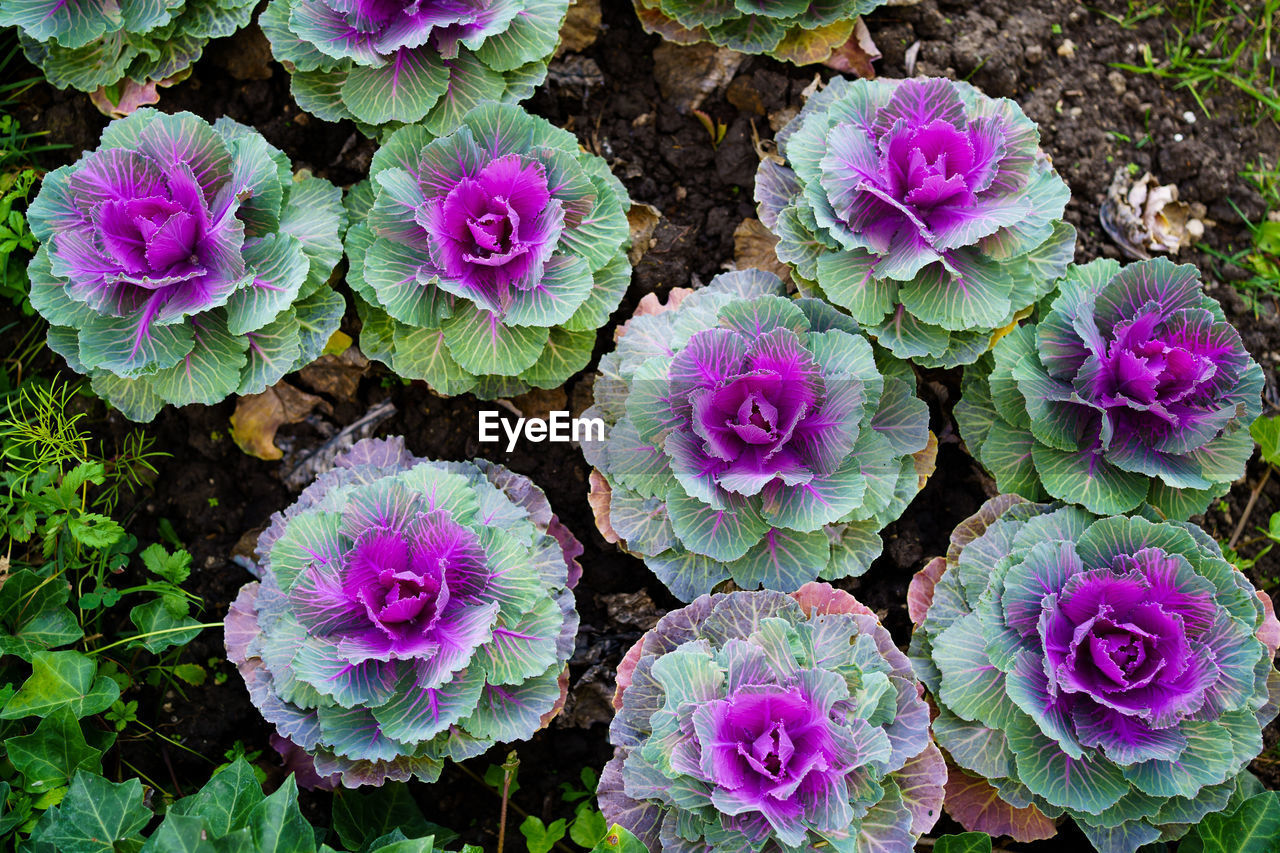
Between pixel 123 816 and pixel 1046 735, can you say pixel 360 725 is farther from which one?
pixel 1046 735

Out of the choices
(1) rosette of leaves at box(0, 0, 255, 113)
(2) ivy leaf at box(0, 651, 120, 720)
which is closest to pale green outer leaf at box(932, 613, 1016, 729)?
(2) ivy leaf at box(0, 651, 120, 720)

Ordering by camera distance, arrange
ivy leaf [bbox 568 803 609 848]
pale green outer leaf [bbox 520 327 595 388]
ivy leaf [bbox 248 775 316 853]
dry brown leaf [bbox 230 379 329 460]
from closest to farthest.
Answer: ivy leaf [bbox 248 775 316 853]
ivy leaf [bbox 568 803 609 848]
pale green outer leaf [bbox 520 327 595 388]
dry brown leaf [bbox 230 379 329 460]

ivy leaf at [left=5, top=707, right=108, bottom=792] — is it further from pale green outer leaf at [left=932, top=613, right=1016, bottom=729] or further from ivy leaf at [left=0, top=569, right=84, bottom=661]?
pale green outer leaf at [left=932, top=613, right=1016, bottom=729]

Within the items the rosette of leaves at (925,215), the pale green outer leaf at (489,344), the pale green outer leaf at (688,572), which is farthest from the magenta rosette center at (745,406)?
the pale green outer leaf at (489,344)

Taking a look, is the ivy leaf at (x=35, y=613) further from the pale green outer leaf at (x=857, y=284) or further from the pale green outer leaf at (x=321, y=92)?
the pale green outer leaf at (x=857, y=284)

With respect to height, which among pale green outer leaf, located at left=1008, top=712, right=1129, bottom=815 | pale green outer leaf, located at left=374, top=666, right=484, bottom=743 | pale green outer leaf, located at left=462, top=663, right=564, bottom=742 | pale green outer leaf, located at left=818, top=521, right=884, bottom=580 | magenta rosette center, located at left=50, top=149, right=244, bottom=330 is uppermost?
magenta rosette center, located at left=50, top=149, right=244, bottom=330

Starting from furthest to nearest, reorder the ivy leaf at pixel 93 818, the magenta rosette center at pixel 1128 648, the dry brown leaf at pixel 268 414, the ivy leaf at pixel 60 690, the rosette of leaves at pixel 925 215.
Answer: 1. the dry brown leaf at pixel 268 414
2. the rosette of leaves at pixel 925 215
3. the ivy leaf at pixel 60 690
4. the magenta rosette center at pixel 1128 648
5. the ivy leaf at pixel 93 818

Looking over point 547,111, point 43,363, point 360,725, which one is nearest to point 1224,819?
point 360,725

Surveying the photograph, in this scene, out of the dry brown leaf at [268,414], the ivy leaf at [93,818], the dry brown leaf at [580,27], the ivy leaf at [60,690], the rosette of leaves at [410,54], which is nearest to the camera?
the ivy leaf at [93,818]
